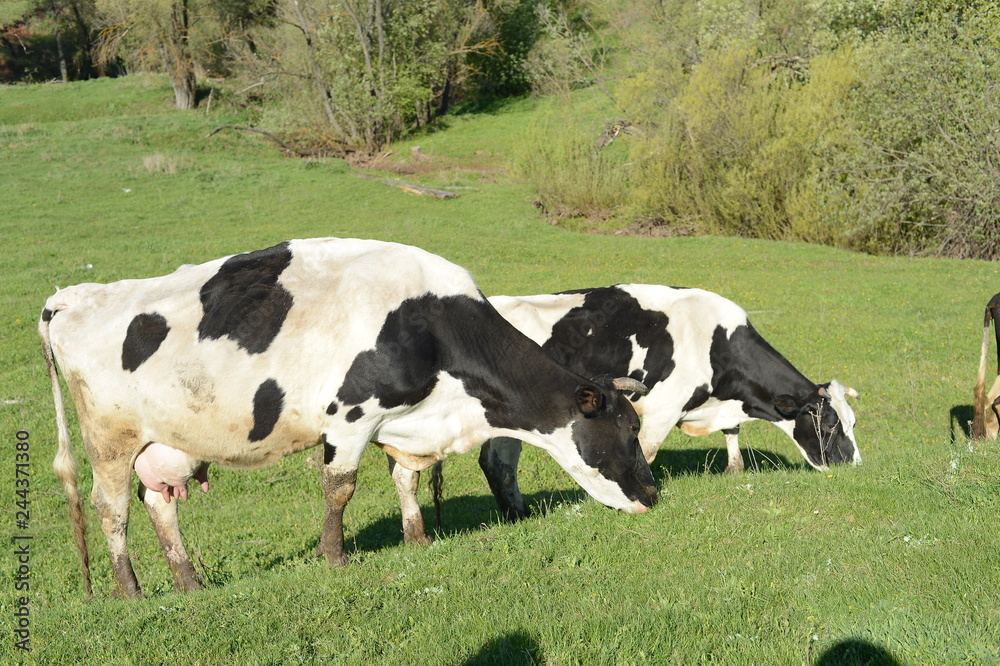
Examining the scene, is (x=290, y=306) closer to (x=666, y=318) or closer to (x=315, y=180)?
(x=666, y=318)

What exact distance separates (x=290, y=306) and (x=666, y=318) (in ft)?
15.3

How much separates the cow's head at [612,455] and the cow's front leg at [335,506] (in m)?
1.80

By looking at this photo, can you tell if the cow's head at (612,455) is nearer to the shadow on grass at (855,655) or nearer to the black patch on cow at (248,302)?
the black patch on cow at (248,302)

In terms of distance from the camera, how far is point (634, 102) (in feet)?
126

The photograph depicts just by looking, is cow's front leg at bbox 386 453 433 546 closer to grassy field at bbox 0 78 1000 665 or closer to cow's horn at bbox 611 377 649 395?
grassy field at bbox 0 78 1000 665

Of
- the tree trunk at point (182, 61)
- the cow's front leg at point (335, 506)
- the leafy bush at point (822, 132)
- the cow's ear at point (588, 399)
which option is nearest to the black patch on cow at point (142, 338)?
the cow's front leg at point (335, 506)

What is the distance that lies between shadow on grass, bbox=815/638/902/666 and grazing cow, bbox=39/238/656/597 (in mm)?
2902

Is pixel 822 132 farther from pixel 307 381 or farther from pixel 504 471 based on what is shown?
pixel 307 381

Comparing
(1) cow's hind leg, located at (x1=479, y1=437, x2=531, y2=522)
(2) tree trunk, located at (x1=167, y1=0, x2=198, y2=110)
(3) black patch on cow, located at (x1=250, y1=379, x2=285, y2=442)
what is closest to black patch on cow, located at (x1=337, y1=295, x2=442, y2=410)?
(3) black patch on cow, located at (x1=250, y1=379, x2=285, y2=442)

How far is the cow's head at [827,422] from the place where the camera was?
1009cm

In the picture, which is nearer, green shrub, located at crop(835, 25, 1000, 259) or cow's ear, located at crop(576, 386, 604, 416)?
cow's ear, located at crop(576, 386, 604, 416)

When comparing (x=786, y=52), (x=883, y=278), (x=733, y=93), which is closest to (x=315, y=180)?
(x=733, y=93)

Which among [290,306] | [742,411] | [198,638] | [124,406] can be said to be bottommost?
[742,411]

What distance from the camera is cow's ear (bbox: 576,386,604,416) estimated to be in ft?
23.7
